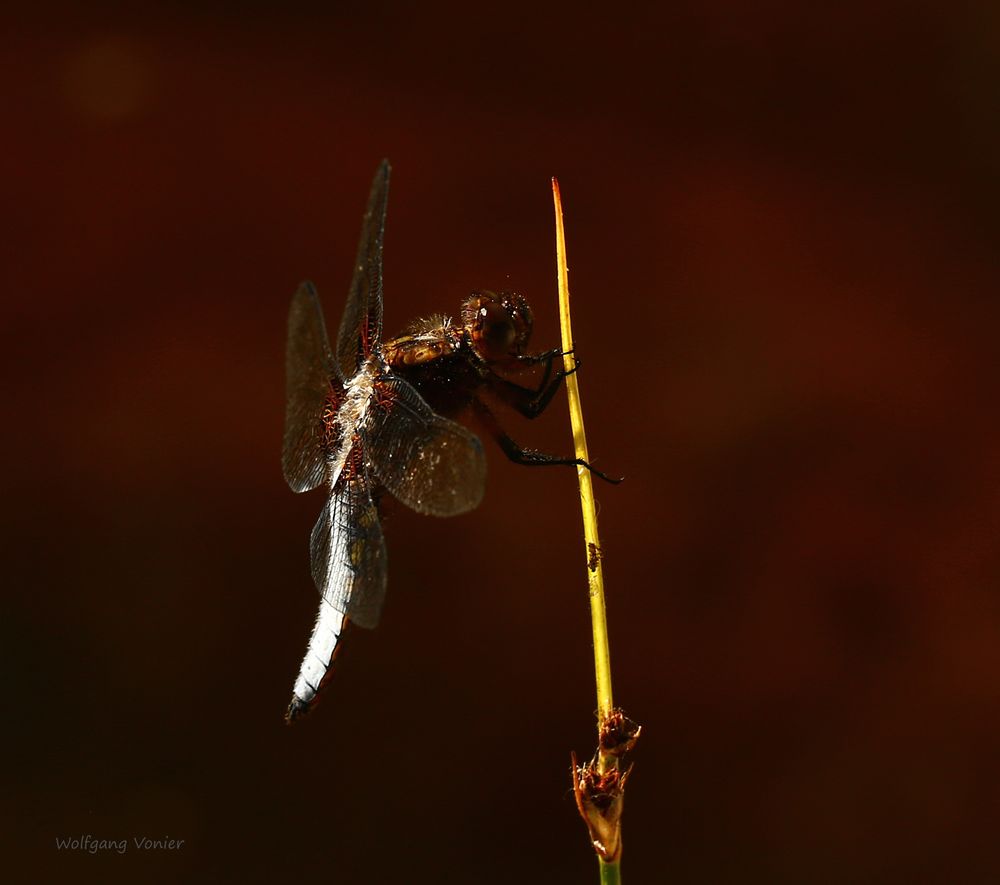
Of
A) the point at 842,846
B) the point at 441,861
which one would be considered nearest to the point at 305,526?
the point at 441,861

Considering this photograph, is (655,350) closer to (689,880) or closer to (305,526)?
(305,526)

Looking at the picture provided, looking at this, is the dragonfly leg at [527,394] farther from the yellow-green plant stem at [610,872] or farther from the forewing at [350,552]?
the yellow-green plant stem at [610,872]

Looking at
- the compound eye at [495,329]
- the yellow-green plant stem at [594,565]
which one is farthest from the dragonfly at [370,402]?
the yellow-green plant stem at [594,565]

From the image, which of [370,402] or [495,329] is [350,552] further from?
[495,329]

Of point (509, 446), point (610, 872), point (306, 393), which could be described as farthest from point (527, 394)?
point (610, 872)

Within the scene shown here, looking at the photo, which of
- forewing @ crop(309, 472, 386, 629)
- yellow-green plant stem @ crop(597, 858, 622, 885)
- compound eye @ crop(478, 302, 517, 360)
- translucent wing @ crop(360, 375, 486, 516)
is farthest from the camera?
compound eye @ crop(478, 302, 517, 360)

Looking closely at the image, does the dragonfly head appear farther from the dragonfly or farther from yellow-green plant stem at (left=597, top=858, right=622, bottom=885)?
yellow-green plant stem at (left=597, top=858, right=622, bottom=885)

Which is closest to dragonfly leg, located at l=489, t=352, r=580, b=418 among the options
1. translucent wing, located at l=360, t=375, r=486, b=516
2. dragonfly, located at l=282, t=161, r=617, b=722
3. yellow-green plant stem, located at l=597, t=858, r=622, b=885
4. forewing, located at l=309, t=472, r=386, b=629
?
dragonfly, located at l=282, t=161, r=617, b=722
